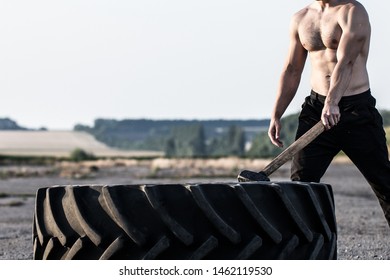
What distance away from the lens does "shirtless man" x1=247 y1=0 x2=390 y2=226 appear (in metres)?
7.42

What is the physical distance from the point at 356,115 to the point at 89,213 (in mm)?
2515

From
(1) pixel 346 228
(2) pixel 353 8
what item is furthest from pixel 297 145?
(1) pixel 346 228

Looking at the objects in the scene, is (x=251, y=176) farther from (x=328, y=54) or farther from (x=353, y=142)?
(x=328, y=54)

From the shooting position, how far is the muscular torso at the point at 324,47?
757 cm

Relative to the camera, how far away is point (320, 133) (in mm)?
7559

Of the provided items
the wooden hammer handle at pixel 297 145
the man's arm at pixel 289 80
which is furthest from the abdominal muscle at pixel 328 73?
the wooden hammer handle at pixel 297 145

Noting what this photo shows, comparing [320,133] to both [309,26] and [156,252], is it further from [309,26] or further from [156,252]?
[156,252]

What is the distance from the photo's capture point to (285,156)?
24.8 feet

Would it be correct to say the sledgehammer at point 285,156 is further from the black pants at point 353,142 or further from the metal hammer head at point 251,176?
the black pants at point 353,142

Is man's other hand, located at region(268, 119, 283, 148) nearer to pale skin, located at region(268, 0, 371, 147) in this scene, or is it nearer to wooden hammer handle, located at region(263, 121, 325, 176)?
pale skin, located at region(268, 0, 371, 147)

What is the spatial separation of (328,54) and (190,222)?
7.81ft

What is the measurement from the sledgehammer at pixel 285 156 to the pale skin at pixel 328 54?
0.40ft

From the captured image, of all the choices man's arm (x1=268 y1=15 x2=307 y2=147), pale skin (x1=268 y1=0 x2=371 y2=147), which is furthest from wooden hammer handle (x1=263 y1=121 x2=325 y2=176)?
man's arm (x1=268 y1=15 x2=307 y2=147)
